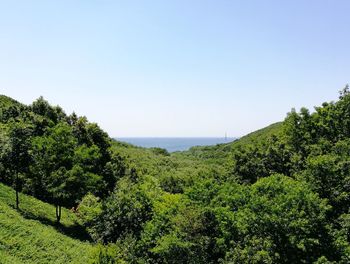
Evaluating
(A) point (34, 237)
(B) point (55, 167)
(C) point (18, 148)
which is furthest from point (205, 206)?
(C) point (18, 148)

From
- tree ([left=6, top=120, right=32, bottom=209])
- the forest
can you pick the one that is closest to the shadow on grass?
the forest

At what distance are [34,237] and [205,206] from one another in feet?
48.2

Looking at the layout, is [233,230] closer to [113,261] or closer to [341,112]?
[113,261]

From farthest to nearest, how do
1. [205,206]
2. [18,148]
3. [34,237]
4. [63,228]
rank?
[63,228] < [18,148] < [34,237] < [205,206]

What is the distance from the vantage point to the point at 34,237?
28578mm

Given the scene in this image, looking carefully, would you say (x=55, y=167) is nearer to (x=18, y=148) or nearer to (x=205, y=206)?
(x=18, y=148)

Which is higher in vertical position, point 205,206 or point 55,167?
point 55,167

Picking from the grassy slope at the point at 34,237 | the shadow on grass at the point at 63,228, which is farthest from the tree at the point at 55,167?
the grassy slope at the point at 34,237

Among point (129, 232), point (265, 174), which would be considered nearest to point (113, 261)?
point (129, 232)

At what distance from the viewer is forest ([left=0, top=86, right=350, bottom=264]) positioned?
78.2ft

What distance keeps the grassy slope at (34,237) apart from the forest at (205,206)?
13 centimetres

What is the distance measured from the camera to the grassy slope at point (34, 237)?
25531 mm

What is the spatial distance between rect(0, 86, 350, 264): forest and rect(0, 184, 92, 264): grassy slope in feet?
0.43

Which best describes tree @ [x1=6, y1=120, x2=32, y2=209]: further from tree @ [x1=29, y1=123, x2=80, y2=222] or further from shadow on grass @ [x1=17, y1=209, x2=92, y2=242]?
shadow on grass @ [x1=17, y1=209, x2=92, y2=242]
